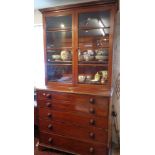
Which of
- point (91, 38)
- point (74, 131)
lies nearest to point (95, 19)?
point (91, 38)

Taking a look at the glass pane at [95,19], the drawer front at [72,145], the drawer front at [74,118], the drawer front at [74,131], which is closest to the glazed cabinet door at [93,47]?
the glass pane at [95,19]

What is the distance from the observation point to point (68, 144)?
210cm

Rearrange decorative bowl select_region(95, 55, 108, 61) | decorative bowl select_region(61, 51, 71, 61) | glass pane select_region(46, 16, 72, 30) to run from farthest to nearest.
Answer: decorative bowl select_region(61, 51, 71, 61) < glass pane select_region(46, 16, 72, 30) < decorative bowl select_region(95, 55, 108, 61)

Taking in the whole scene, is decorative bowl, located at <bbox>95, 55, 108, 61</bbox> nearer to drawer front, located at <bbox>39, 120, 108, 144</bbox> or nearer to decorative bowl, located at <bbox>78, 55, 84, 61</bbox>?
decorative bowl, located at <bbox>78, 55, 84, 61</bbox>

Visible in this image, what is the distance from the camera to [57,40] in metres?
2.24

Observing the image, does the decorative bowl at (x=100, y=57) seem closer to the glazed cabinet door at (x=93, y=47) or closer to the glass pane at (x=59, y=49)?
the glazed cabinet door at (x=93, y=47)

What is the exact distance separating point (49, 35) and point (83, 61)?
66cm

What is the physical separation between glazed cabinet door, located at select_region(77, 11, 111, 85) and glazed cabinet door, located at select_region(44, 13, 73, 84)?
16 centimetres

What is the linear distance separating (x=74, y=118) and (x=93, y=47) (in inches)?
38.3

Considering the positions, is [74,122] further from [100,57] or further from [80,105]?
[100,57]

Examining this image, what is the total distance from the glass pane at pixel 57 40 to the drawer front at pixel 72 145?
1.30 metres

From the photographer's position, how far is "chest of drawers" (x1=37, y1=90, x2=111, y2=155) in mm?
1868

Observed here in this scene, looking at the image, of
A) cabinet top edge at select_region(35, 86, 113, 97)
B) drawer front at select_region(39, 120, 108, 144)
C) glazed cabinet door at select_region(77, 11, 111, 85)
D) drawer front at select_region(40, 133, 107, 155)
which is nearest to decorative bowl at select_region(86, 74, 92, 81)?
glazed cabinet door at select_region(77, 11, 111, 85)
